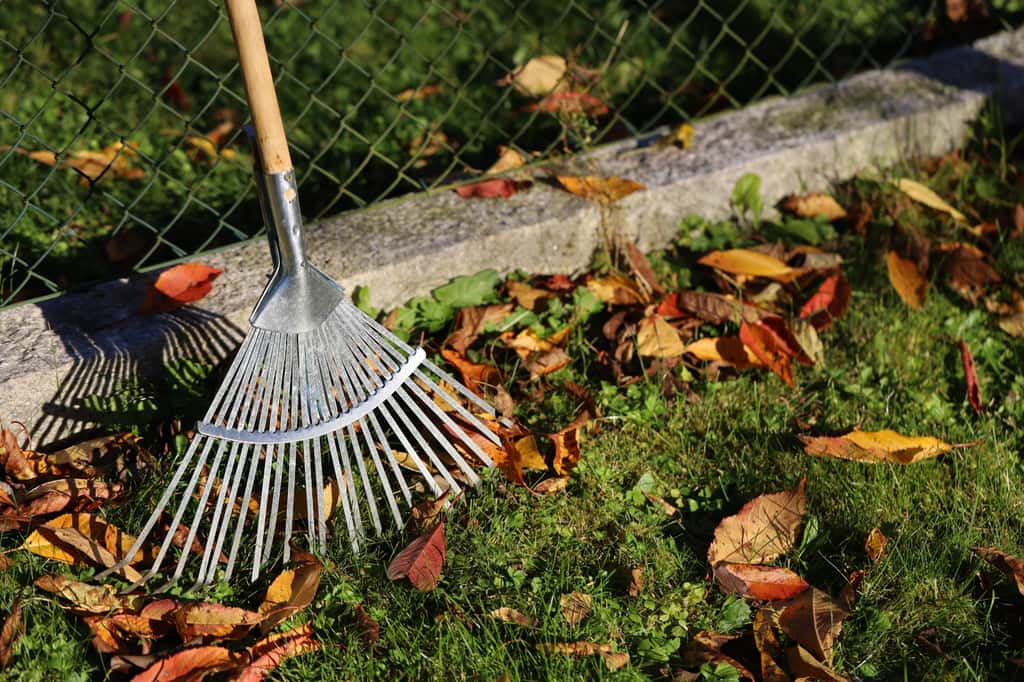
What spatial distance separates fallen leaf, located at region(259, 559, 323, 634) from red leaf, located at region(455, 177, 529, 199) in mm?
1091

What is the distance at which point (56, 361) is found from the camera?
2250 mm

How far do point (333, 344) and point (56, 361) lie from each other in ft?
1.99

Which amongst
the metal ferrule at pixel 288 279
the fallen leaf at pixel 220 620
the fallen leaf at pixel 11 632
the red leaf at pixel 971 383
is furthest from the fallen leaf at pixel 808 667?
the fallen leaf at pixel 11 632

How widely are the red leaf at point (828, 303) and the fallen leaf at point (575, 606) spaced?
38.8 inches

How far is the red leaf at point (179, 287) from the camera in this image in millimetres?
2395

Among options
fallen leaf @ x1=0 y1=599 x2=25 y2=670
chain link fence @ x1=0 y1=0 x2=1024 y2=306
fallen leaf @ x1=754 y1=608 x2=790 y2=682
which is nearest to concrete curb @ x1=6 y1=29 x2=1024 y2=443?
chain link fence @ x1=0 y1=0 x2=1024 y2=306

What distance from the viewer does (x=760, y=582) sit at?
1983mm

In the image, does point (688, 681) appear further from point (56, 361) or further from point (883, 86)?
point (883, 86)

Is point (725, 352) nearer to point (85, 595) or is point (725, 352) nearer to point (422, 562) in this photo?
point (422, 562)

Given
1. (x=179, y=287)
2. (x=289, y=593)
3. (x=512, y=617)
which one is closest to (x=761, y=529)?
(x=512, y=617)

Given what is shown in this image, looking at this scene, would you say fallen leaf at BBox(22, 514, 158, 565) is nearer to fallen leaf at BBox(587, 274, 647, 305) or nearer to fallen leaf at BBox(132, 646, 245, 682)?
fallen leaf at BBox(132, 646, 245, 682)

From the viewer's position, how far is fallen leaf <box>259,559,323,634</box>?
6.34 ft

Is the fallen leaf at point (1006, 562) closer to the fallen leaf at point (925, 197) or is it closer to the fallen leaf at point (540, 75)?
the fallen leaf at point (925, 197)

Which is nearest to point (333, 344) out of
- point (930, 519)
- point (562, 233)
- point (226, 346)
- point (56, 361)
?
point (226, 346)
